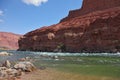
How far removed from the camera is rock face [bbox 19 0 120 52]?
82000 millimetres

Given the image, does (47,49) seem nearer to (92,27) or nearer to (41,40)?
(41,40)

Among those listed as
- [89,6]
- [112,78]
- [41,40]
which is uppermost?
[89,6]

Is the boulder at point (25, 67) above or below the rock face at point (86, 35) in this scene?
below

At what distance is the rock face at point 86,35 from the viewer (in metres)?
82.0

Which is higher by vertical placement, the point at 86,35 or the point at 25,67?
the point at 86,35

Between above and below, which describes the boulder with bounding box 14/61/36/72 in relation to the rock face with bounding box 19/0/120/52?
below

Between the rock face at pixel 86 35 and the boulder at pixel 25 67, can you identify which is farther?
the rock face at pixel 86 35

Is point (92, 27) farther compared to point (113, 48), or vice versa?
point (92, 27)

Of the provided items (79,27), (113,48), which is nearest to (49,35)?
(79,27)

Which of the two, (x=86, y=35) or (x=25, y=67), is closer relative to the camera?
(x=25, y=67)

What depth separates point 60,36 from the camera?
112625mm

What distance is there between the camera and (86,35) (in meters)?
94.2

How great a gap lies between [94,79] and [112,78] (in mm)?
1369

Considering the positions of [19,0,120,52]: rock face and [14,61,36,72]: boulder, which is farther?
[19,0,120,52]: rock face
